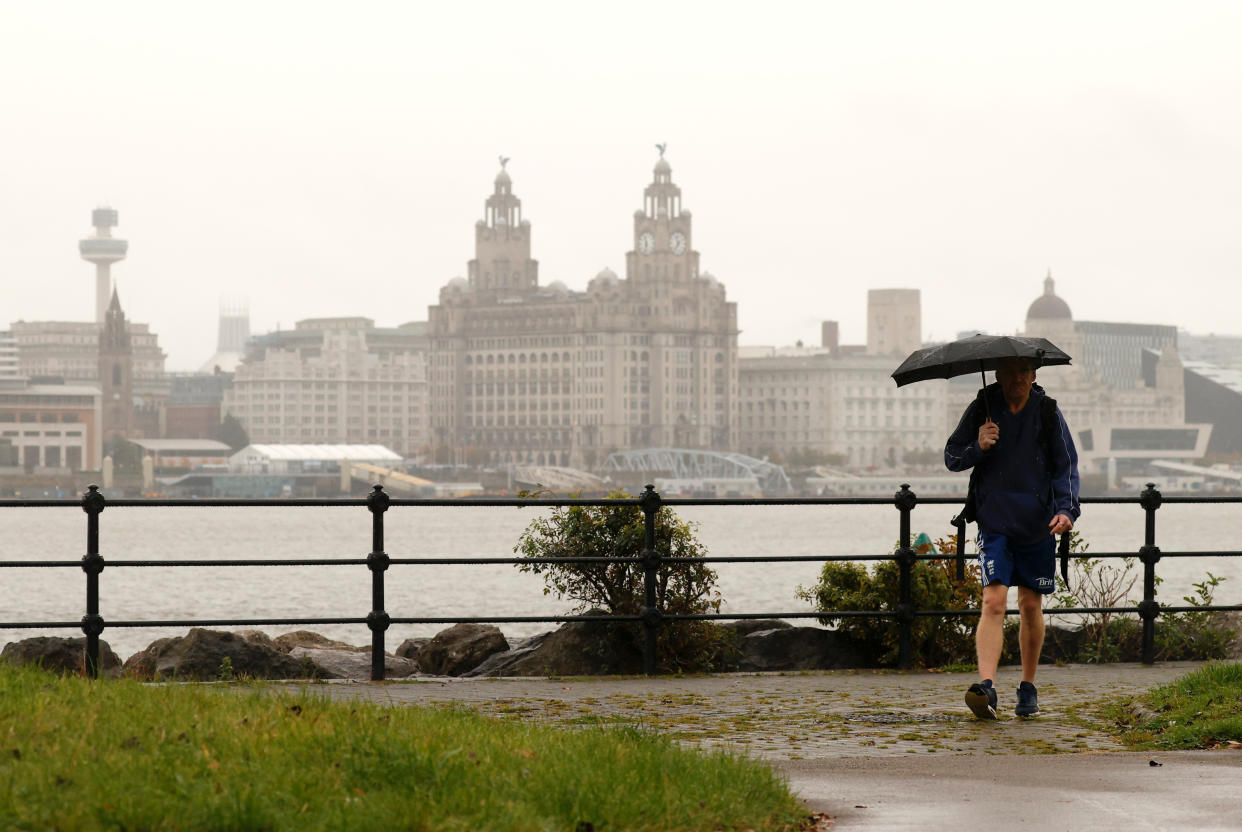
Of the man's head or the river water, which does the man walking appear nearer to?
the man's head

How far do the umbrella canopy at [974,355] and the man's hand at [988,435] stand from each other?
0.30 meters

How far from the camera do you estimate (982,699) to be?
865cm

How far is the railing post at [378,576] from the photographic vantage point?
405 inches

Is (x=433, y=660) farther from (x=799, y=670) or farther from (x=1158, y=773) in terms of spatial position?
(x=1158, y=773)

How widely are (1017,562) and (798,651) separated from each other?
3238mm

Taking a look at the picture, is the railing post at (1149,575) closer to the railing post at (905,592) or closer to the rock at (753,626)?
the railing post at (905,592)

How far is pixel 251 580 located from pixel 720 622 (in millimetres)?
61545

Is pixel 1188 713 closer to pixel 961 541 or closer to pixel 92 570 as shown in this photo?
pixel 961 541

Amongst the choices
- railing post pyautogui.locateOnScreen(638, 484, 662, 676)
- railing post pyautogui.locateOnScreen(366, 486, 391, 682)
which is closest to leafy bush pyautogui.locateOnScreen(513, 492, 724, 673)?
railing post pyautogui.locateOnScreen(638, 484, 662, 676)

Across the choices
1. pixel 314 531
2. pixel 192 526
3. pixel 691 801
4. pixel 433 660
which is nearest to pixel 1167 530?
pixel 314 531

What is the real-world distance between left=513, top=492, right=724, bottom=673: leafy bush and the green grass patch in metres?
2.91

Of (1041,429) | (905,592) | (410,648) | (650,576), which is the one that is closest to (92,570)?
(650,576)

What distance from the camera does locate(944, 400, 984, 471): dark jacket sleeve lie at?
8805 millimetres

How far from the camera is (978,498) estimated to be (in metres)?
8.92
